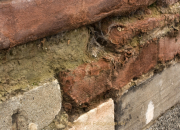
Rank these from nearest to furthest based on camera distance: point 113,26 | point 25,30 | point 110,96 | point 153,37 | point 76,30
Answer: point 25,30 → point 76,30 → point 113,26 → point 110,96 → point 153,37

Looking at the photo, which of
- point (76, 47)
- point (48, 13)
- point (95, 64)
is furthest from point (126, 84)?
point (48, 13)

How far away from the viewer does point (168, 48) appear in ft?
5.49

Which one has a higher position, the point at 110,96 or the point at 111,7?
the point at 111,7

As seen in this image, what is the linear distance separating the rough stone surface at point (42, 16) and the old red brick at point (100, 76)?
0.24m

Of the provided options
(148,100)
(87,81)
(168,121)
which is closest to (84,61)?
(87,81)

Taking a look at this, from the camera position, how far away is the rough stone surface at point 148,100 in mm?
1484

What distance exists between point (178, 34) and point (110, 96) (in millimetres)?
757

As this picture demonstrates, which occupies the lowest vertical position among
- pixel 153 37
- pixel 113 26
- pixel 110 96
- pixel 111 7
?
pixel 110 96

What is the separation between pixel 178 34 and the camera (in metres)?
1.71

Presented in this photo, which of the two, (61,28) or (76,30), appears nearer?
(61,28)

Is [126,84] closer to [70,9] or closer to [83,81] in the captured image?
[83,81]

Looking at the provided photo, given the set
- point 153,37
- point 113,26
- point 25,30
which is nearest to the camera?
point 25,30

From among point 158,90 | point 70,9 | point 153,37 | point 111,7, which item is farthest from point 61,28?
point 158,90

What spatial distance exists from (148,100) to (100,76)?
2.02ft
